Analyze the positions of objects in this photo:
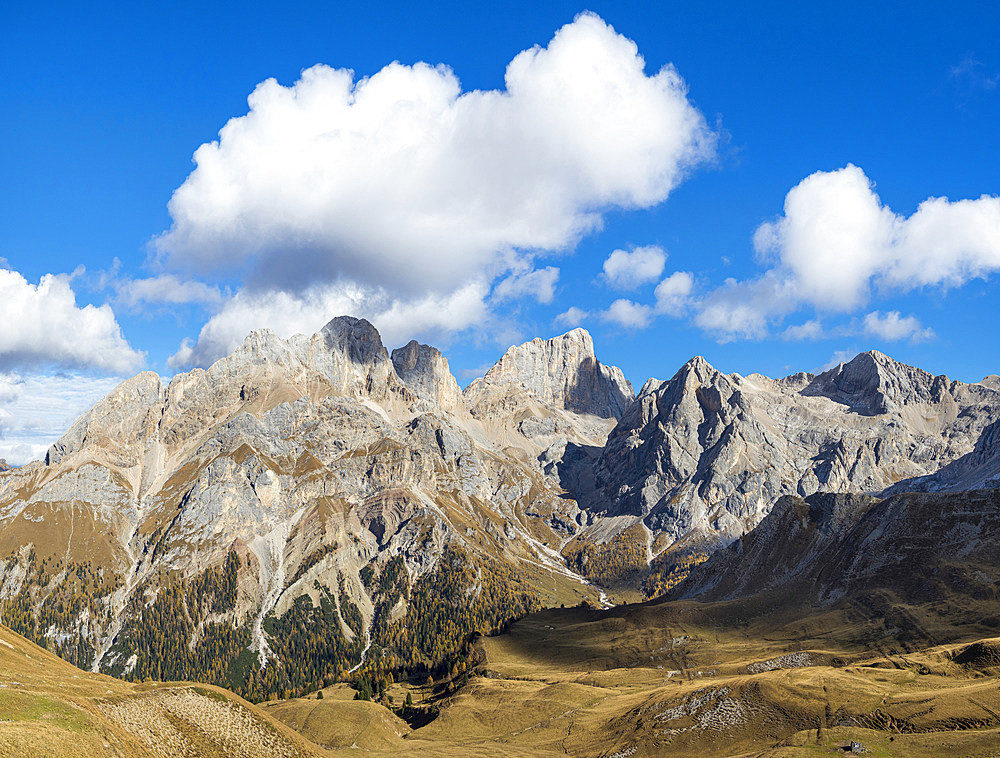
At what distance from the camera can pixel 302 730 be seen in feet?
533

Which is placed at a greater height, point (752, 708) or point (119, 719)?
point (119, 719)

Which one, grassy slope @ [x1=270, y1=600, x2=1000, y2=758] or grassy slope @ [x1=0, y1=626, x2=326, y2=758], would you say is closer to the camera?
grassy slope @ [x1=0, y1=626, x2=326, y2=758]

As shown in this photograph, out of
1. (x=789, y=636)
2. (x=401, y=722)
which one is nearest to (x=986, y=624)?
(x=789, y=636)

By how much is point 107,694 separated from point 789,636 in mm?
181821

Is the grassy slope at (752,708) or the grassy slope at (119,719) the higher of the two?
the grassy slope at (119,719)

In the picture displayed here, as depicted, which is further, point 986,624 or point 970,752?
point 986,624

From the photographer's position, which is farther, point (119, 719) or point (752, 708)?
point (752, 708)

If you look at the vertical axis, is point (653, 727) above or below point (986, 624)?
below

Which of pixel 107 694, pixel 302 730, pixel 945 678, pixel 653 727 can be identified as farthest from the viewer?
pixel 302 730

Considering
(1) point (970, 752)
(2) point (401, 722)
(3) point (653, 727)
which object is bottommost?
(2) point (401, 722)

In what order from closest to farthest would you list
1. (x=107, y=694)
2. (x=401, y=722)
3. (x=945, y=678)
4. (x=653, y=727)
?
(x=107, y=694) < (x=945, y=678) < (x=653, y=727) < (x=401, y=722)

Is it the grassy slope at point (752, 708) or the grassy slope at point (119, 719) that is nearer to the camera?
the grassy slope at point (119, 719)

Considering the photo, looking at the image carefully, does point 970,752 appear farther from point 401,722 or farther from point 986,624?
point 401,722

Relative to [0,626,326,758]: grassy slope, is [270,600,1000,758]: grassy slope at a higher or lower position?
lower
